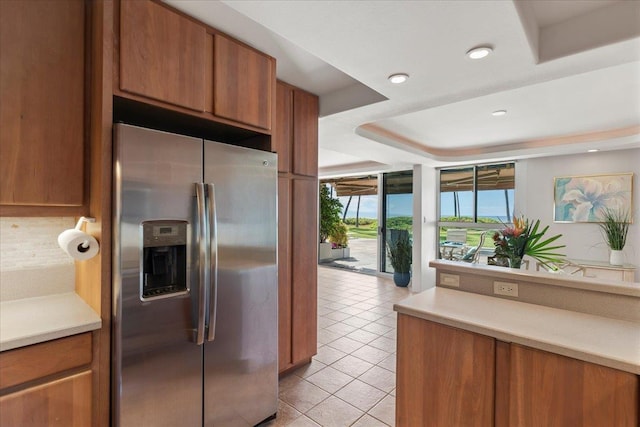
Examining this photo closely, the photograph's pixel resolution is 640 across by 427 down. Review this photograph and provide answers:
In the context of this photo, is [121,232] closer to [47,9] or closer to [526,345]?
[47,9]

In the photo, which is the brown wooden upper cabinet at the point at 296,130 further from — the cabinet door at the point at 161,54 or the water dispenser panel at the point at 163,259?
the water dispenser panel at the point at 163,259

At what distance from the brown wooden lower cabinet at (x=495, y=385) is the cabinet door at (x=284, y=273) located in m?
1.06

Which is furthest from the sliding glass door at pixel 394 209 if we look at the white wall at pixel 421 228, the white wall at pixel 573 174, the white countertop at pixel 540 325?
the white countertop at pixel 540 325

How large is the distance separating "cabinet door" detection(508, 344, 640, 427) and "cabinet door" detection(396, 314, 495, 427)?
0.36 feet

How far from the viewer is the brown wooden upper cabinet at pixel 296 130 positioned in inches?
98.1

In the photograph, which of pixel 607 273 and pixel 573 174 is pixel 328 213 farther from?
pixel 607 273

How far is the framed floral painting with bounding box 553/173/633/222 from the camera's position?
4.06 meters

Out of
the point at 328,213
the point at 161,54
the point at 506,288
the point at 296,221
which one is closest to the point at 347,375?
the point at 296,221

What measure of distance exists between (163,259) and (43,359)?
1.90ft

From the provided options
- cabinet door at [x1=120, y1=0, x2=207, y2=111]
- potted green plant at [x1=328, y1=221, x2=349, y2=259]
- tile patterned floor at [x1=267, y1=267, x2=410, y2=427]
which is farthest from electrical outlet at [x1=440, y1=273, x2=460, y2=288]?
potted green plant at [x1=328, y1=221, x2=349, y2=259]

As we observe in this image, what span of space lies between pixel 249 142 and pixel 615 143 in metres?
4.33

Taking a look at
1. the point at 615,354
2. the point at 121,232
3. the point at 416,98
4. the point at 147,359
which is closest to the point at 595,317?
the point at 615,354

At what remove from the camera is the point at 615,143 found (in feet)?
12.2

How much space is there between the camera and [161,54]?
5.13ft
